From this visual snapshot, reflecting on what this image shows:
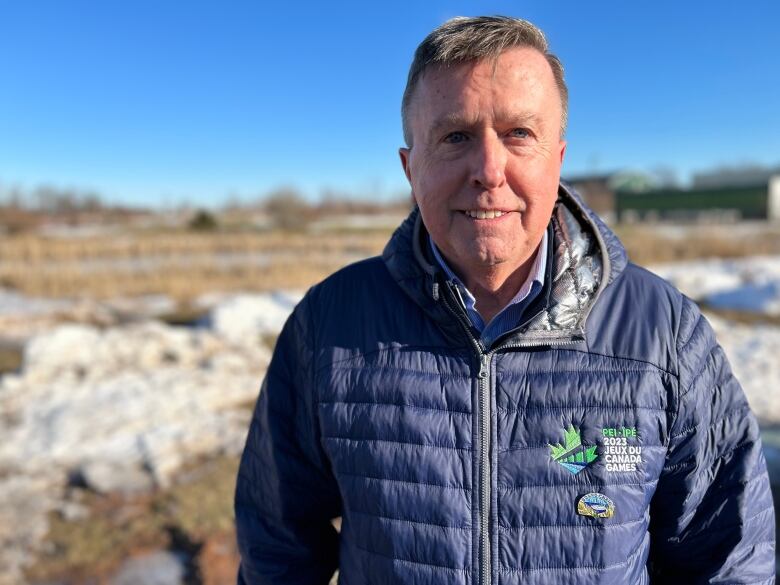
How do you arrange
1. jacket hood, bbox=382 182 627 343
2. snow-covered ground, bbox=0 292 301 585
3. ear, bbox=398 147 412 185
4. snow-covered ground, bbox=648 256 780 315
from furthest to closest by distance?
1. snow-covered ground, bbox=648 256 780 315
2. snow-covered ground, bbox=0 292 301 585
3. ear, bbox=398 147 412 185
4. jacket hood, bbox=382 182 627 343

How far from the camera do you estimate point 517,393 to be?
1409 millimetres

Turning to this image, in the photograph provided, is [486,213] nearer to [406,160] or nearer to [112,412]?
[406,160]

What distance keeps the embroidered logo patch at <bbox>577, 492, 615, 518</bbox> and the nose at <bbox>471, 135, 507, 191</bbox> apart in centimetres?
74

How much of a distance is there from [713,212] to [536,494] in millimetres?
52324

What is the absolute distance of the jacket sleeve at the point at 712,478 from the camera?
4.60 feet

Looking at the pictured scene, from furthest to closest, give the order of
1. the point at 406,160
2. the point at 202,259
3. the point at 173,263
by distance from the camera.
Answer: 1. the point at 202,259
2. the point at 173,263
3. the point at 406,160

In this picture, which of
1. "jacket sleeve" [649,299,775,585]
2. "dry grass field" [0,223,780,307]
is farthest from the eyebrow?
"dry grass field" [0,223,780,307]

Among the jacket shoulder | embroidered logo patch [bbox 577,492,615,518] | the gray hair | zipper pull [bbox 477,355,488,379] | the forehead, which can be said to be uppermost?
the gray hair

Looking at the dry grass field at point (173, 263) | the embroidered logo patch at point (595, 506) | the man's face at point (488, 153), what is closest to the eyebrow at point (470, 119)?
the man's face at point (488, 153)

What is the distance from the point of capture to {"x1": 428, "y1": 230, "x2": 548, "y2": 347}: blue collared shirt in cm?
149

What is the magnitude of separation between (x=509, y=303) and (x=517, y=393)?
0.77ft

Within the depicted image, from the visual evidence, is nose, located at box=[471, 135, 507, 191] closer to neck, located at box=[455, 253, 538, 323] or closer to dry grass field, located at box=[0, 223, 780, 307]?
neck, located at box=[455, 253, 538, 323]

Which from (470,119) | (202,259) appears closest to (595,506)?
(470,119)

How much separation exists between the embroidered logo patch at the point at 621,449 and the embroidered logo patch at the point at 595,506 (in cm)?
7
